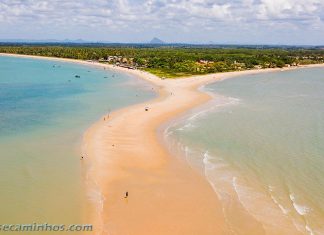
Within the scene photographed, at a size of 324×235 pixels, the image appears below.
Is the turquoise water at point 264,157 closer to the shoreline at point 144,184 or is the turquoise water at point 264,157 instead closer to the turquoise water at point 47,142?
the shoreline at point 144,184

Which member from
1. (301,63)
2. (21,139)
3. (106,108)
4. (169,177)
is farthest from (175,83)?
(301,63)

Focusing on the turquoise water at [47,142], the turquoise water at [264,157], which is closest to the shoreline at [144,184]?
the turquoise water at [264,157]

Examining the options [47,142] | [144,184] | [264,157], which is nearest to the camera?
[144,184]

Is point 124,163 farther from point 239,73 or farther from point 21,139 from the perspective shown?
point 239,73

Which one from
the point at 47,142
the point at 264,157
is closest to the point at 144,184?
the point at 264,157

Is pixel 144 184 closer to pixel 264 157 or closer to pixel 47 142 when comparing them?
pixel 264 157

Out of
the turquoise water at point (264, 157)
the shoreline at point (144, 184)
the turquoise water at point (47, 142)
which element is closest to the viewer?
the shoreline at point (144, 184)

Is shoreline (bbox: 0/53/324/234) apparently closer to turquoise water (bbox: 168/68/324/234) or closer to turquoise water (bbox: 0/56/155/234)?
turquoise water (bbox: 168/68/324/234)
